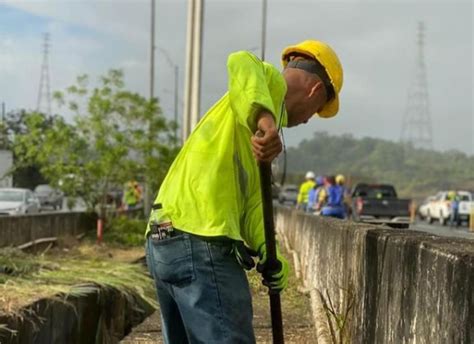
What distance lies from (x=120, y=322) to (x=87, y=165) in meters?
10.5

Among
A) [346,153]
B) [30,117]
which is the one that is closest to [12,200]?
[30,117]

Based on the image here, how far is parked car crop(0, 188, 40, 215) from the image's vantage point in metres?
25.4

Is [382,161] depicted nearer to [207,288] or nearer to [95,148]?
[95,148]

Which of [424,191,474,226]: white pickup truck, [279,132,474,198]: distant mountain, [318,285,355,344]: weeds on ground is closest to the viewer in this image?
[318,285,355,344]: weeds on ground

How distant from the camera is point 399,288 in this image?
346cm

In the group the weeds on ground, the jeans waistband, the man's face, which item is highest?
the man's face

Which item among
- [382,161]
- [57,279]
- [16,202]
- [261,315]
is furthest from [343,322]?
[382,161]

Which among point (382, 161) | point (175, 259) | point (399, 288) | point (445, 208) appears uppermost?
point (382, 161)

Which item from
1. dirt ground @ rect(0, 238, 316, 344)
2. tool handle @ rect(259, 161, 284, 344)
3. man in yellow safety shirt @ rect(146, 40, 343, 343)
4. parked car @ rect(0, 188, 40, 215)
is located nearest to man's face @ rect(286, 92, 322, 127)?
man in yellow safety shirt @ rect(146, 40, 343, 343)

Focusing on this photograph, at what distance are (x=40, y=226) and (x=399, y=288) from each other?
1293 centimetres

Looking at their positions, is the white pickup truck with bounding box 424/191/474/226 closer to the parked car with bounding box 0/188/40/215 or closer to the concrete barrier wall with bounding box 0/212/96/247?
the parked car with bounding box 0/188/40/215

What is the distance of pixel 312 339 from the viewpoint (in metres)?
6.00

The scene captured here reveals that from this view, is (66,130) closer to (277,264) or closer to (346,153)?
(277,264)

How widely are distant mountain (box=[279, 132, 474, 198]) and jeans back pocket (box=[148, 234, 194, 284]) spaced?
92585mm
